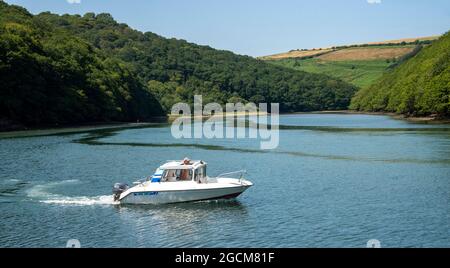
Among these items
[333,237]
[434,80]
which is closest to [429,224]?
[333,237]

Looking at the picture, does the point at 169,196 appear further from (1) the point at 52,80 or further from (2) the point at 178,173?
(1) the point at 52,80

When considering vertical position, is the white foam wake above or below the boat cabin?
below

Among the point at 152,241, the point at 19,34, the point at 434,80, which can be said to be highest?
the point at 19,34

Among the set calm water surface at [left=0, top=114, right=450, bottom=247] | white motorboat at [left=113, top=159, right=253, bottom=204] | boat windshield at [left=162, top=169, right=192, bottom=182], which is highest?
boat windshield at [left=162, top=169, right=192, bottom=182]

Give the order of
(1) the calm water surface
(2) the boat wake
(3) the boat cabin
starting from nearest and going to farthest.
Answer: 1. (1) the calm water surface
2. (2) the boat wake
3. (3) the boat cabin

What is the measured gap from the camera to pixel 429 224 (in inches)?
1475

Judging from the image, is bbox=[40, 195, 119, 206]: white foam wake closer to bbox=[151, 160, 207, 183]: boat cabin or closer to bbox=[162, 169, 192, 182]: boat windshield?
bbox=[151, 160, 207, 183]: boat cabin

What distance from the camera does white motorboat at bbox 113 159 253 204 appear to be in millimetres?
46000

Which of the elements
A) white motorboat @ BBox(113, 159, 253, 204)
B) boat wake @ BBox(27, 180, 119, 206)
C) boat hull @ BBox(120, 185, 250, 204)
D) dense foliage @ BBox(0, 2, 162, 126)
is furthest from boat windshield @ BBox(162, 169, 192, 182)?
dense foliage @ BBox(0, 2, 162, 126)

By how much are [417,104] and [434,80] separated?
9.31m

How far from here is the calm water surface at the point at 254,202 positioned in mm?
35781

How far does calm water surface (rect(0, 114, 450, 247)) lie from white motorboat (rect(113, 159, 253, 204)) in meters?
0.73

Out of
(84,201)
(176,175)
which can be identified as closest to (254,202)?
(176,175)
